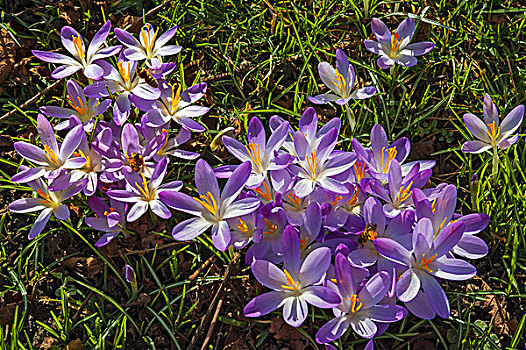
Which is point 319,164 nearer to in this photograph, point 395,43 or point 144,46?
point 395,43

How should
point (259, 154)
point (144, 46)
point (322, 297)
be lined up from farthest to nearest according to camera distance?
point (144, 46) < point (259, 154) < point (322, 297)

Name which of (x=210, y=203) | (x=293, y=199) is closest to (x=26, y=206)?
(x=210, y=203)

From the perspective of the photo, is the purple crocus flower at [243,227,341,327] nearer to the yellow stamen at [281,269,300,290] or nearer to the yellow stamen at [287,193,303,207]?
the yellow stamen at [281,269,300,290]

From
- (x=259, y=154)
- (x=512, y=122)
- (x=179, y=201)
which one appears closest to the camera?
(x=179, y=201)

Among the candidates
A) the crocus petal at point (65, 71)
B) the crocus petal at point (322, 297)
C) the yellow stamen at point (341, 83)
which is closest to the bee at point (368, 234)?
the crocus petal at point (322, 297)

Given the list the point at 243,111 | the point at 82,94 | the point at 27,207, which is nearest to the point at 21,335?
the point at 27,207

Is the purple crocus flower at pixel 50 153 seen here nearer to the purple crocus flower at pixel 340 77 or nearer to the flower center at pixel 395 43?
the purple crocus flower at pixel 340 77
